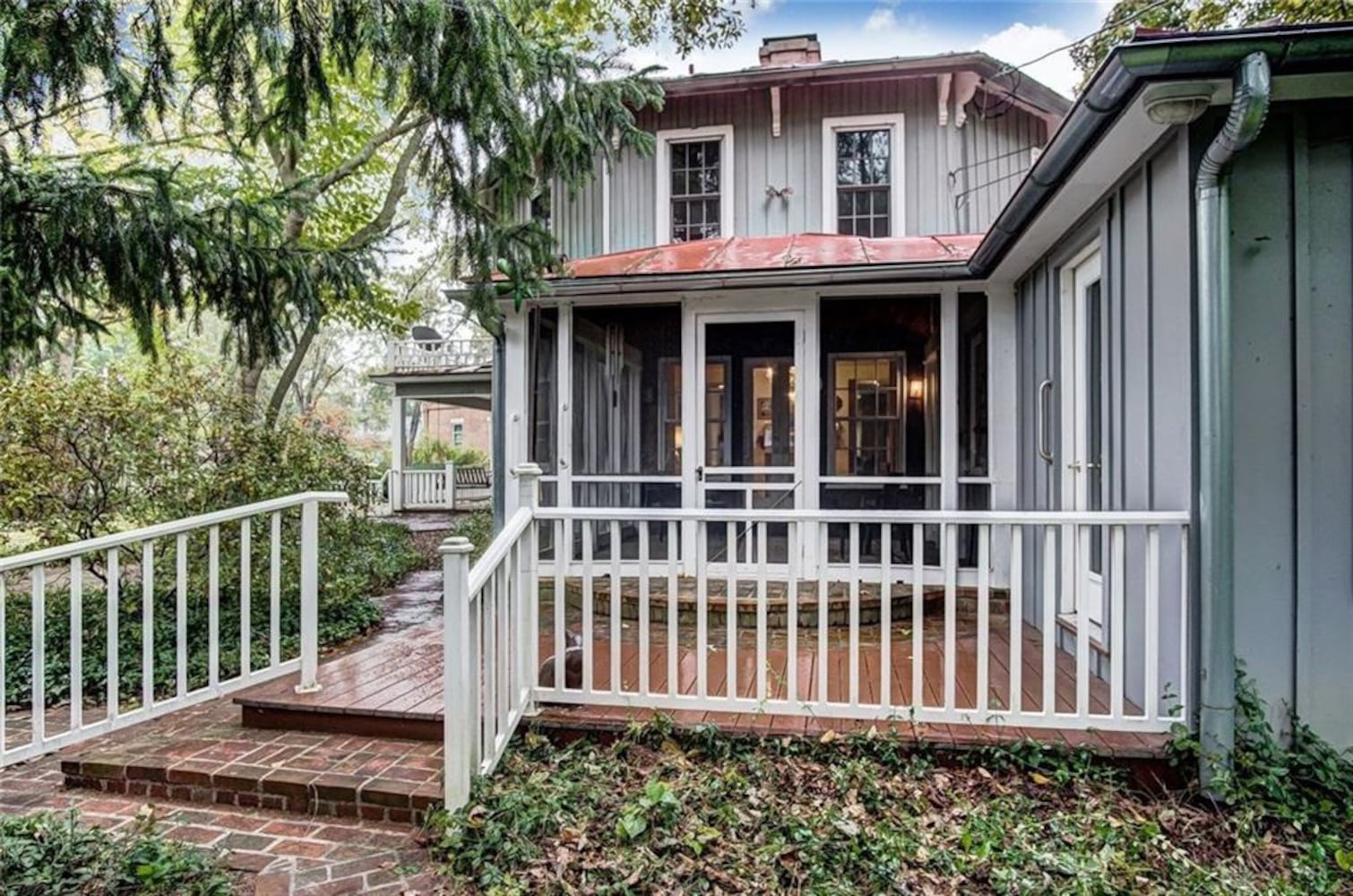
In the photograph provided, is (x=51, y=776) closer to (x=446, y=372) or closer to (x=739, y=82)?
(x=739, y=82)

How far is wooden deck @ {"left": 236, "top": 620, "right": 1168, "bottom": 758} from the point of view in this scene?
9.61 feet

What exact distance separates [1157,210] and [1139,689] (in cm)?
208

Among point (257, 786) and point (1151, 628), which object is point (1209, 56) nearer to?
point (1151, 628)

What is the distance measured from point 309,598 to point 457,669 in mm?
1268

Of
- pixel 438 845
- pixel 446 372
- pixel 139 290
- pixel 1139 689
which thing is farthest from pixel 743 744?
pixel 446 372

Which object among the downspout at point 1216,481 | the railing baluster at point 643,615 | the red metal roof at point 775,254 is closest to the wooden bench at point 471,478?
the red metal roof at point 775,254

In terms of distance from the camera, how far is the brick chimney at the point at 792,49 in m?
7.79

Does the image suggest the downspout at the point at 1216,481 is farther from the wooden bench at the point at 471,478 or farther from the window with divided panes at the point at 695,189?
the wooden bench at the point at 471,478

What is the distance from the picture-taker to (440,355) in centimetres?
1322

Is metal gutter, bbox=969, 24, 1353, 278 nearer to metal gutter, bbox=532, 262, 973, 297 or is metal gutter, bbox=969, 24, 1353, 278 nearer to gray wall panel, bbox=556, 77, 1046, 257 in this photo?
metal gutter, bbox=532, 262, 973, 297

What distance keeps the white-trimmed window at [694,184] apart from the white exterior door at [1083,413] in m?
3.82

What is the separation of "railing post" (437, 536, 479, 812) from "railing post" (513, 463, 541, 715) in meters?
0.56

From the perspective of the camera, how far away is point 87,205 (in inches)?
150

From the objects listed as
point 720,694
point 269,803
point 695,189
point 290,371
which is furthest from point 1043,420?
point 290,371
